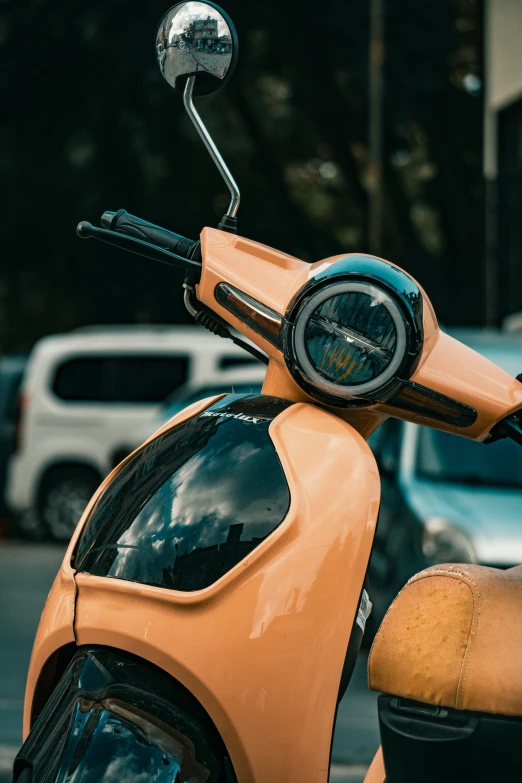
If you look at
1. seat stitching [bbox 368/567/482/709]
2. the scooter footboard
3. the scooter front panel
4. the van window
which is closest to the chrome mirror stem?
the scooter front panel

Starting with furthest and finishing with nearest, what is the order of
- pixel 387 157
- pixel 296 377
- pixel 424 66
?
pixel 387 157 < pixel 424 66 < pixel 296 377

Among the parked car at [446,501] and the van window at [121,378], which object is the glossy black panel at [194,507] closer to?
the parked car at [446,501]

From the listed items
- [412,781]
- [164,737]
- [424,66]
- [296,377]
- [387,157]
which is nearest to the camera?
[164,737]

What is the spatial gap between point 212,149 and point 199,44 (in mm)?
165

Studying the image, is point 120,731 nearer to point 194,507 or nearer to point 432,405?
point 194,507

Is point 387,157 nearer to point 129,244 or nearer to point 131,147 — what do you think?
point 131,147

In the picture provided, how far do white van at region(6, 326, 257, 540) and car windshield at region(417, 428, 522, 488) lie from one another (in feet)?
23.9

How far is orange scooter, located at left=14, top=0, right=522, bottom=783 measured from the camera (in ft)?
5.33

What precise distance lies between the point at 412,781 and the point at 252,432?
50cm

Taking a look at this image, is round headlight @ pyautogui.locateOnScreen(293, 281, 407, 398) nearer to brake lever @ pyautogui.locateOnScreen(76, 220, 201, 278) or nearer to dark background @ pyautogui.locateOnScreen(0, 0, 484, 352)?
brake lever @ pyautogui.locateOnScreen(76, 220, 201, 278)

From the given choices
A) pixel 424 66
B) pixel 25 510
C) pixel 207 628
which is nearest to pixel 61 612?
pixel 207 628

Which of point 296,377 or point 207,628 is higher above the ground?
point 296,377

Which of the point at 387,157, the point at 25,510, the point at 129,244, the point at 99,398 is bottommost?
the point at 25,510

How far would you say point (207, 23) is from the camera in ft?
6.68
